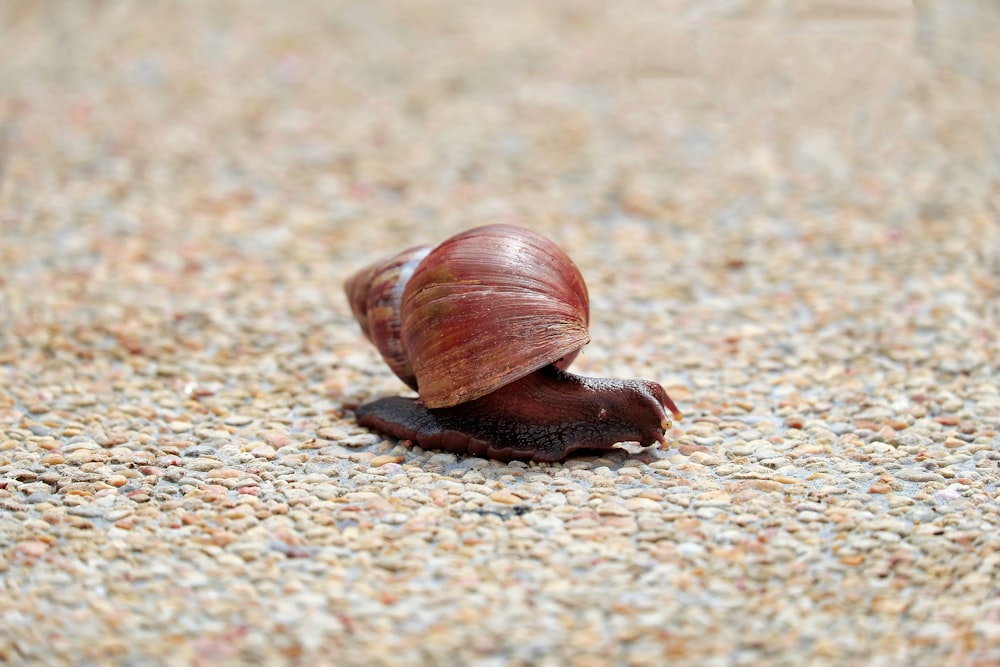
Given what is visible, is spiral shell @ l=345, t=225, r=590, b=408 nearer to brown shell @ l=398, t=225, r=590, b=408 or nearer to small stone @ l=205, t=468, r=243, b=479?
brown shell @ l=398, t=225, r=590, b=408

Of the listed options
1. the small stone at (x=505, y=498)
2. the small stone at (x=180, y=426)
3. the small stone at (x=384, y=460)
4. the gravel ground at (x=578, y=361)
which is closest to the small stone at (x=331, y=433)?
the gravel ground at (x=578, y=361)

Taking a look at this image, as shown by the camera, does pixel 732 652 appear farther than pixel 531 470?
No

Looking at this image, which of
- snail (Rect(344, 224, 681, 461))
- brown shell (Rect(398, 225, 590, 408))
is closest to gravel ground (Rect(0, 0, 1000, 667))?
snail (Rect(344, 224, 681, 461))

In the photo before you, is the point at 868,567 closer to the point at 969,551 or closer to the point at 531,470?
the point at 969,551

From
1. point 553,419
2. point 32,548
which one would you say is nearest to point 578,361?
point 553,419

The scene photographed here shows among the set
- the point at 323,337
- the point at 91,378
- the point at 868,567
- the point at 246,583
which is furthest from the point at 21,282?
the point at 868,567

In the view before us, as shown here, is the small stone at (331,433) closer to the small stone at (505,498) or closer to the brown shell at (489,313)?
the brown shell at (489,313)
